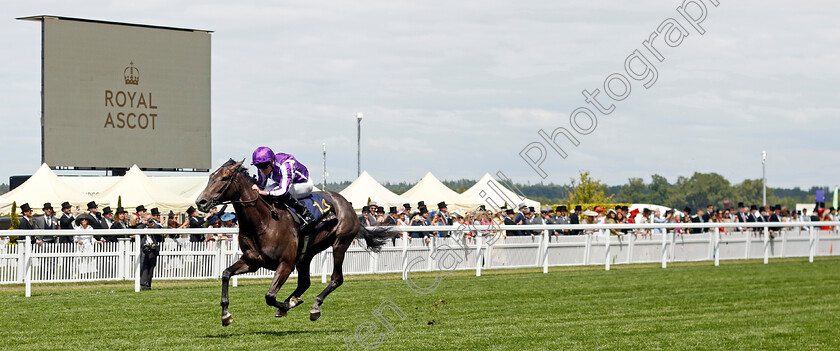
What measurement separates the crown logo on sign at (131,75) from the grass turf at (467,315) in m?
24.5

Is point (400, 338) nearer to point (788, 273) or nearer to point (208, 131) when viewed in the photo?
point (788, 273)

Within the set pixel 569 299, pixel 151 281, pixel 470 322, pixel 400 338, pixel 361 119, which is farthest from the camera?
pixel 361 119

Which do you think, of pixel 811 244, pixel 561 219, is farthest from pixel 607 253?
pixel 811 244

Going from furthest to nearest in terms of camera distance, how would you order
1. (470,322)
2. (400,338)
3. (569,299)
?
(569,299) < (470,322) < (400,338)

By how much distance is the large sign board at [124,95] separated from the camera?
119 ft

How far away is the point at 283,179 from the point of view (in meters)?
8.06

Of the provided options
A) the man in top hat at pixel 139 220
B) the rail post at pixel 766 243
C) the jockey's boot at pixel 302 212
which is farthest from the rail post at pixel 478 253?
the jockey's boot at pixel 302 212

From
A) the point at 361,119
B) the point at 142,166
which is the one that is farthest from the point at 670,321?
the point at 142,166

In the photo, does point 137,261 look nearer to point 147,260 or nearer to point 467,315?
point 147,260

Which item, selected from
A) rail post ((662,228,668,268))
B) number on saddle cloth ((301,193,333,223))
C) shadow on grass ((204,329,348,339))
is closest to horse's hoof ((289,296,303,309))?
number on saddle cloth ((301,193,333,223))

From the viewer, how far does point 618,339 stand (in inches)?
359

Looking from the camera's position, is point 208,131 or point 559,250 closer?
point 559,250

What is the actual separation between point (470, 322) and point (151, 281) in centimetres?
598

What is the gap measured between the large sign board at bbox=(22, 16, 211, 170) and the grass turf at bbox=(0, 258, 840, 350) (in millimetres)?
24000
